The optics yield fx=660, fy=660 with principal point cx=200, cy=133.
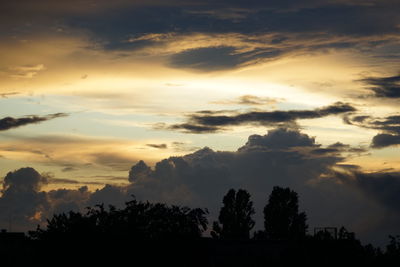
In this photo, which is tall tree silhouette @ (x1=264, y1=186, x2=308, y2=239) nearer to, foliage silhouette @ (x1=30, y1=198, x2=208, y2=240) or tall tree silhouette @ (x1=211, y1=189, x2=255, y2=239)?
tall tree silhouette @ (x1=211, y1=189, x2=255, y2=239)

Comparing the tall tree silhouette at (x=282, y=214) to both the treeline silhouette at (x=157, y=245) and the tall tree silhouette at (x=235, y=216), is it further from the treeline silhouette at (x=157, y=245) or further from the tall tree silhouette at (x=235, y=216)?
the treeline silhouette at (x=157, y=245)

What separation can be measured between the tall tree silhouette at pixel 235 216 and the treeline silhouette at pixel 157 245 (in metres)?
29.2

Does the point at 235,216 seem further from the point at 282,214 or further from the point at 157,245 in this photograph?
the point at 157,245

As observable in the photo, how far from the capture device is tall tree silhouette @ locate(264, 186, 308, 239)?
9831 cm

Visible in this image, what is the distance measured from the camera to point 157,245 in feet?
169

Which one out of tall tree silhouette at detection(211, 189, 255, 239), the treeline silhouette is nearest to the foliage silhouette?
the treeline silhouette

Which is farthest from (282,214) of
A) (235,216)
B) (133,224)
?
(133,224)

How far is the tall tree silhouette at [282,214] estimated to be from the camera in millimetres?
98312

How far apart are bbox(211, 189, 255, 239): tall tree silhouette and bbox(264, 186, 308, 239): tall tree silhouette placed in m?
2.74

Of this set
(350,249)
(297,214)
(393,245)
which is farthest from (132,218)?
(297,214)

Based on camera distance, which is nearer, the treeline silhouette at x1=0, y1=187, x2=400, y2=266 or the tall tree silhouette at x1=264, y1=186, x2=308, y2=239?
the treeline silhouette at x1=0, y1=187, x2=400, y2=266

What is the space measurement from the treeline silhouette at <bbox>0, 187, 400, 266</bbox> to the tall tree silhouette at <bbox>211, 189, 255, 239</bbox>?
1150 inches

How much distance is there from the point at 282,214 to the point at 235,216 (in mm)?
7177

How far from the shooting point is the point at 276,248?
223ft
